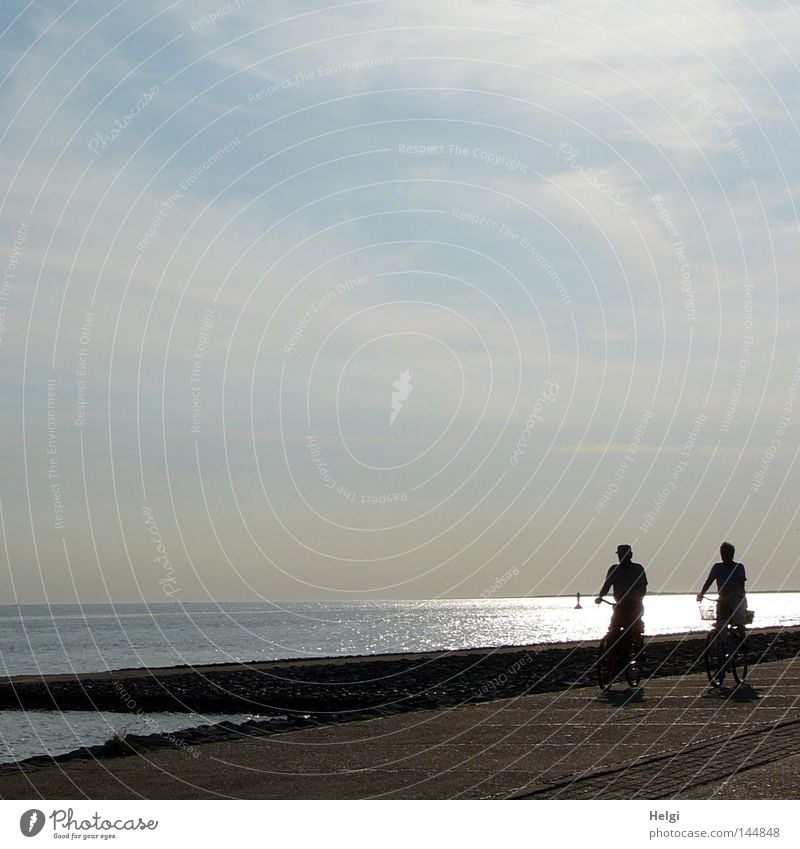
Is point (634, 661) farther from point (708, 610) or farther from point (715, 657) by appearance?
point (708, 610)

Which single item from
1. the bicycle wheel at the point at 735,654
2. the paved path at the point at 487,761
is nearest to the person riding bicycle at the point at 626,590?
the bicycle wheel at the point at 735,654

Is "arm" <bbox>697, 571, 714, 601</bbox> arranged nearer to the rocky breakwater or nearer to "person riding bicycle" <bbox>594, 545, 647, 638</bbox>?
"person riding bicycle" <bbox>594, 545, 647, 638</bbox>

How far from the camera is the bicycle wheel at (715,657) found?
17484 mm

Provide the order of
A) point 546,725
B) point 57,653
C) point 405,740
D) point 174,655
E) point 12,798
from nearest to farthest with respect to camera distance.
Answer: point 12,798 → point 405,740 → point 546,725 → point 174,655 → point 57,653

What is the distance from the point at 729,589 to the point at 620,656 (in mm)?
1880

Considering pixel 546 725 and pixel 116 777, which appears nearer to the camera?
pixel 116 777

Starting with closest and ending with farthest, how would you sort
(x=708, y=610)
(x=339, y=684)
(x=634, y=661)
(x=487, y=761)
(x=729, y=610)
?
1. (x=487, y=761)
2. (x=729, y=610)
3. (x=634, y=661)
4. (x=708, y=610)
5. (x=339, y=684)

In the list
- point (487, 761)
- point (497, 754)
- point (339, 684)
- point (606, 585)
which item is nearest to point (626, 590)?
point (606, 585)

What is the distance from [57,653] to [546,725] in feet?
285

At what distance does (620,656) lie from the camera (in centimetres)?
1797

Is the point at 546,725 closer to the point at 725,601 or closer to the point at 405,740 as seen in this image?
the point at 405,740

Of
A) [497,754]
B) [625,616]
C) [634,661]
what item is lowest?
[497,754]

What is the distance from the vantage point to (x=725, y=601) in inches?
701
